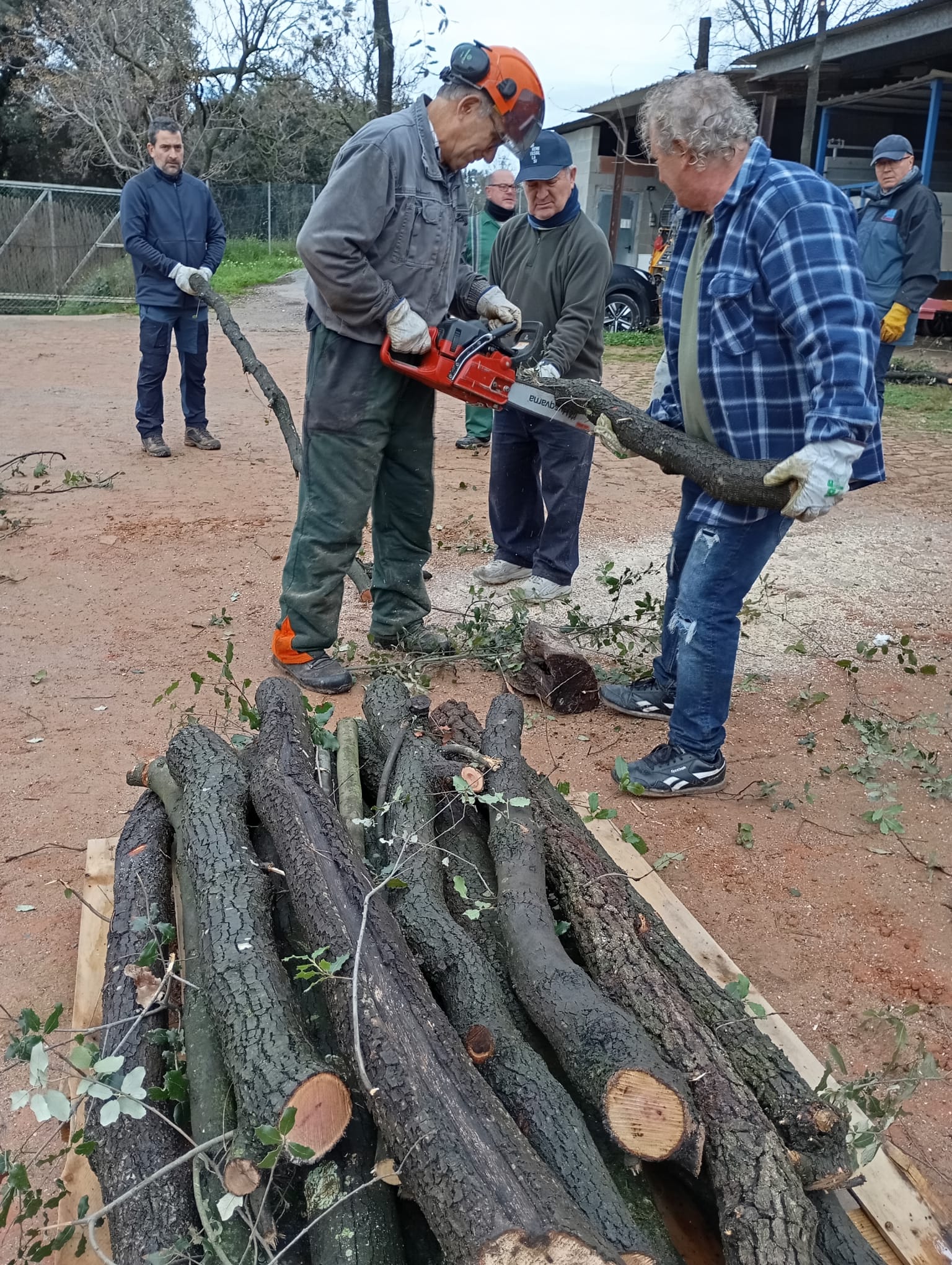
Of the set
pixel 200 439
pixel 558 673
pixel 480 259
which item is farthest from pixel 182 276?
pixel 558 673

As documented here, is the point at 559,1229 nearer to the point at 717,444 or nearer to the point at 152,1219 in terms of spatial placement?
the point at 152,1219

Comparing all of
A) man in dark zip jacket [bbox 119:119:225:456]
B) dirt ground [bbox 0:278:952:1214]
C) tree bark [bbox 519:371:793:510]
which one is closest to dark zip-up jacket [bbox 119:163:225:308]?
man in dark zip jacket [bbox 119:119:225:456]

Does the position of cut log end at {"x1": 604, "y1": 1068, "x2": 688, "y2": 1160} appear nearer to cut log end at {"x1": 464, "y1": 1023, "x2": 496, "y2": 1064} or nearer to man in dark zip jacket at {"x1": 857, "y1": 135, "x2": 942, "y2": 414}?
cut log end at {"x1": 464, "y1": 1023, "x2": 496, "y2": 1064}

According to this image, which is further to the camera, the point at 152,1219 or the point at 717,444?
the point at 717,444

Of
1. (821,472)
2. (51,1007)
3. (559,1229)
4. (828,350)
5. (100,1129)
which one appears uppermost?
(828,350)

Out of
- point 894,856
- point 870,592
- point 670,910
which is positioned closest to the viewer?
point 670,910

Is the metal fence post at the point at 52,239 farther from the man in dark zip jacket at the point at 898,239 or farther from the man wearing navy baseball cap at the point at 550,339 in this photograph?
the man wearing navy baseball cap at the point at 550,339

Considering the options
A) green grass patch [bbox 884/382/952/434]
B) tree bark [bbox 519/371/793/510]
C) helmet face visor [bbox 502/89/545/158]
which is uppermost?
helmet face visor [bbox 502/89/545/158]

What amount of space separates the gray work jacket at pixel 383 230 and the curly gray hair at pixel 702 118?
1.11m

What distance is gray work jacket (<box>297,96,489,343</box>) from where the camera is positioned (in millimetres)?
3693

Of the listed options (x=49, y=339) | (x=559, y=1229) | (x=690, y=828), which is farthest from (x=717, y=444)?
(x=49, y=339)

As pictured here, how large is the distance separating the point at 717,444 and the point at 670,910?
5.21 feet

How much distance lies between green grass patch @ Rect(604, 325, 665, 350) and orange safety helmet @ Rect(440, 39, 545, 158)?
11775 mm

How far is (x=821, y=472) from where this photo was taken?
9.83 feet
